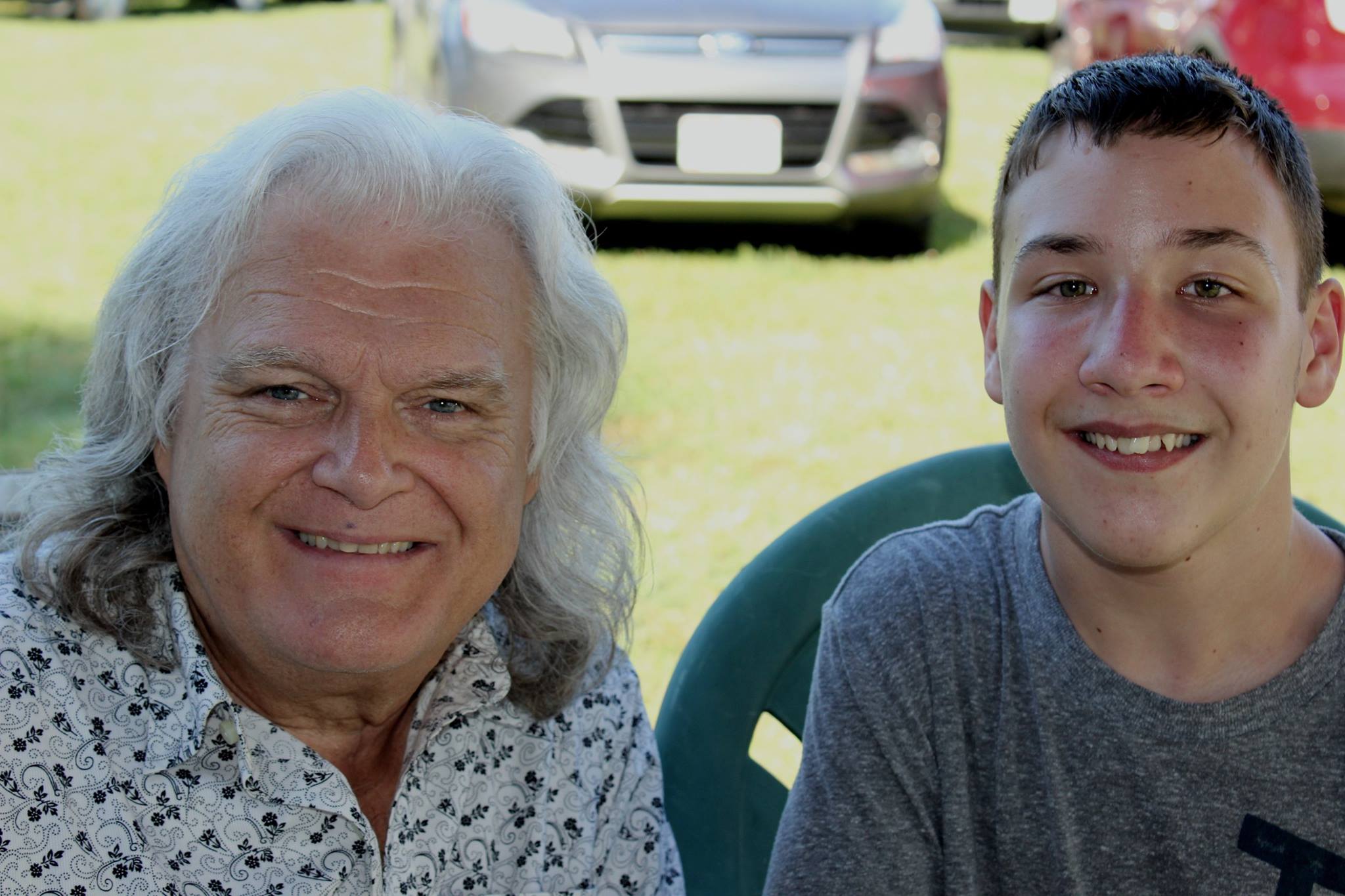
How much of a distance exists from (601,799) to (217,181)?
0.97 meters

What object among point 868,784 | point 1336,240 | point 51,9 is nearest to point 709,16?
point 1336,240

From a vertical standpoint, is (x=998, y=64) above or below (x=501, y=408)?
below

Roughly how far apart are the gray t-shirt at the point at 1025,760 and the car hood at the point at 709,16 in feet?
17.1

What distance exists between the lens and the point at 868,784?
1843 mm

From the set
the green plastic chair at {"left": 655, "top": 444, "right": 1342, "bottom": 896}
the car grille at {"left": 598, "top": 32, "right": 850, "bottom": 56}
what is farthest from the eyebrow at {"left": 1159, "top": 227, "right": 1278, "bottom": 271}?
the car grille at {"left": 598, "top": 32, "right": 850, "bottom": 56}

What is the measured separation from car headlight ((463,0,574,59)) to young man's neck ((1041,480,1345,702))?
534cm

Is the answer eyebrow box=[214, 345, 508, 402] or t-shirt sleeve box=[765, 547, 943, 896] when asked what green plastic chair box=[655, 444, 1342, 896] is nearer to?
t-shirt sleeve box=[765, 547, 943, 896]

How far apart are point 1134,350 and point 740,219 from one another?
5.52 m

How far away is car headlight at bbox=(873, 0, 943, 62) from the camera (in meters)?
6.98

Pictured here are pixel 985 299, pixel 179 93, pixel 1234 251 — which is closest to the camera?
pixel 1234 251

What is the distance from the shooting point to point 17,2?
17.2 metres

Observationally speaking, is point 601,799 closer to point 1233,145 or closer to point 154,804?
point 154,804

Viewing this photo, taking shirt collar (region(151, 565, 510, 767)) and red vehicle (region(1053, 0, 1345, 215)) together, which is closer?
shirt collar (region(151, 565, 510, 767))

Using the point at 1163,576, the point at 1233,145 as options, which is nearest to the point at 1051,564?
the point at 1163,576
